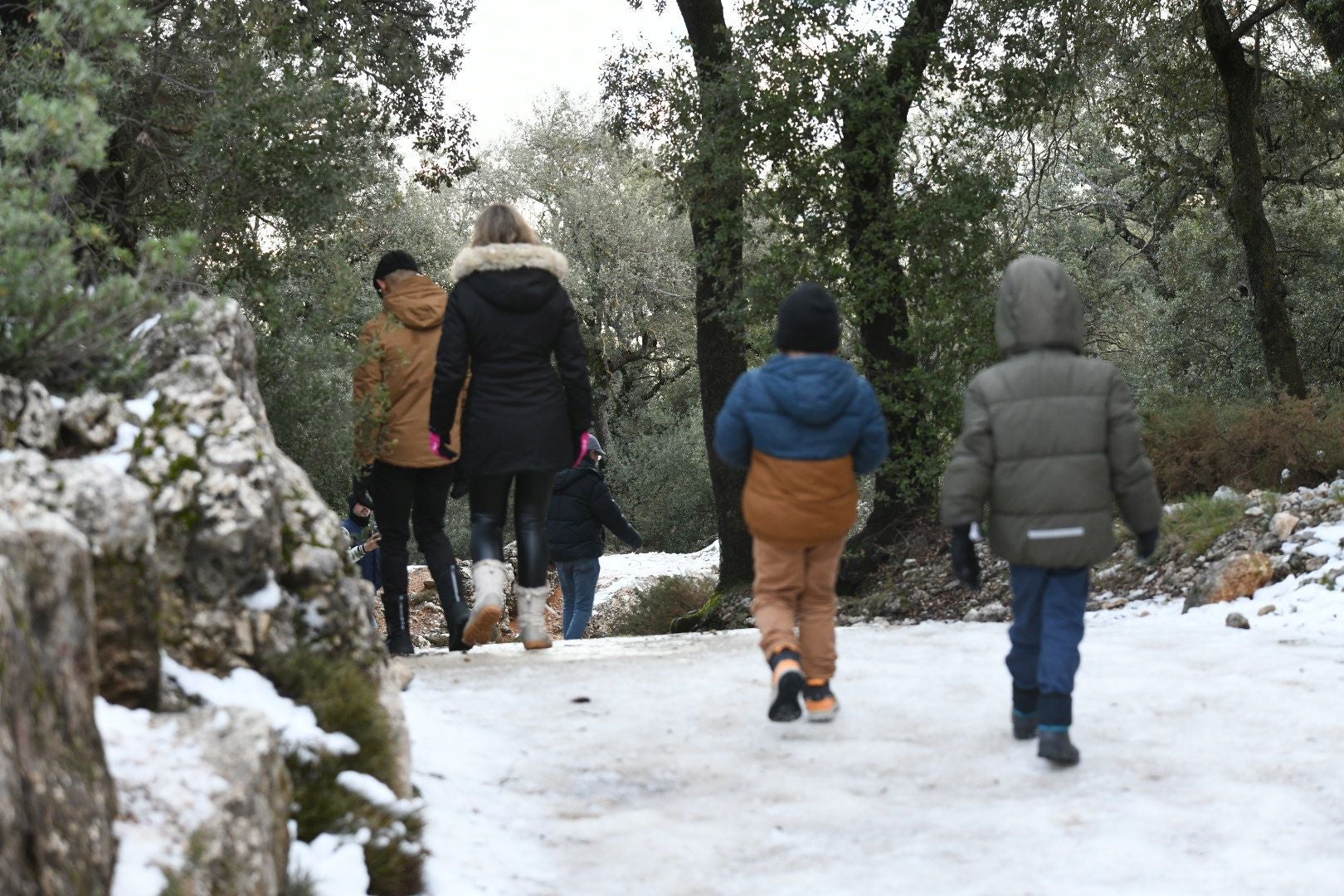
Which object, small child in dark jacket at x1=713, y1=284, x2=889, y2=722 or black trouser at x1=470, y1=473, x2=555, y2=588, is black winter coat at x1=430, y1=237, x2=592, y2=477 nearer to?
black trouser at x1=470, y1=473, x2=555, y2=588

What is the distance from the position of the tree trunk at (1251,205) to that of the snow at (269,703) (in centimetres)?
1316

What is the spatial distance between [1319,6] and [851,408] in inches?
406

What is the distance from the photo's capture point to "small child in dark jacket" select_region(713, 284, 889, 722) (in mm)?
5516

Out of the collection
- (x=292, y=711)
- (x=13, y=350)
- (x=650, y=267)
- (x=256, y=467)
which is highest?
(x=650, y=267)

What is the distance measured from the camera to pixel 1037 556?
16.6 feet

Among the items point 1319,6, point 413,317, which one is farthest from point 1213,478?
point 413,317

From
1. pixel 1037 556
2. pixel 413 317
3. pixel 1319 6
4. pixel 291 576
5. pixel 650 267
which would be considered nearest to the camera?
pixel 291 576

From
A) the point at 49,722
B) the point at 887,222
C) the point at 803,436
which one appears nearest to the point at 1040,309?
the point at 803,436

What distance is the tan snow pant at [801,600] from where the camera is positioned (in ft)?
18.4

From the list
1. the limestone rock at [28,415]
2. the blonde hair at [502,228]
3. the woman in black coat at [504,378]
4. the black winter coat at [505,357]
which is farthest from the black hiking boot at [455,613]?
the limestone rock at [28,415]

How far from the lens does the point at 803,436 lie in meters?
5.53

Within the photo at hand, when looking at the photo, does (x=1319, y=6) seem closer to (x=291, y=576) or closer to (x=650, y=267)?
(x=291, y=576)

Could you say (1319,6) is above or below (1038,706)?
above

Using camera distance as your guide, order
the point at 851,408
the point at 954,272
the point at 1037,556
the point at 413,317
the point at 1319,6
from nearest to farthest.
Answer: the point at 1037,556 → the point at 851,408 → the point at 413,317 → the point at 954,272 → the point at 1319,6
